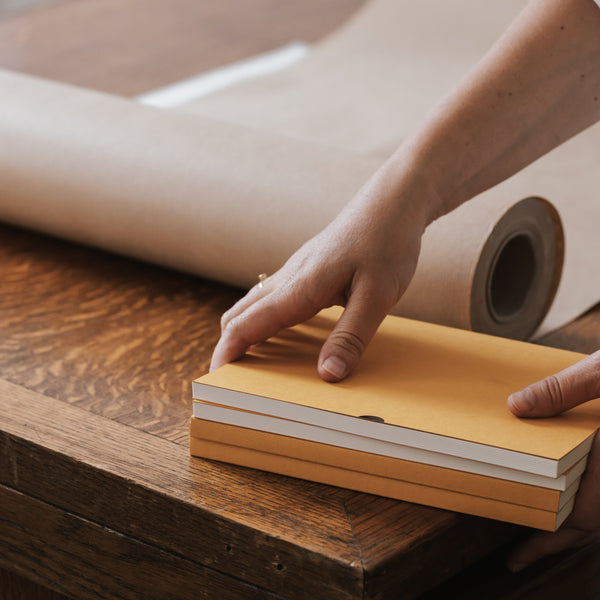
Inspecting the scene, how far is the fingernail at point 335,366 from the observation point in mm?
786

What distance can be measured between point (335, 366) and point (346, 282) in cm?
9

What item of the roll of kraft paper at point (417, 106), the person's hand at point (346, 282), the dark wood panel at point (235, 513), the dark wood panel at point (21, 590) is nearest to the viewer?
the dark wood panel at point (235, 513)

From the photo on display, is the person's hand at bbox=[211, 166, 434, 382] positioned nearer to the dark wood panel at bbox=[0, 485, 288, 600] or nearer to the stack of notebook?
the stack of notebook

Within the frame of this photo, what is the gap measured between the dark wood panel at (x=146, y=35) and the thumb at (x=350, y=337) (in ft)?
3.67

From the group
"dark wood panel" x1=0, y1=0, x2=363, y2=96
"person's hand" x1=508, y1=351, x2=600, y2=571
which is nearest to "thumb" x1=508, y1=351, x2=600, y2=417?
"person's hand" x1=508, y1=351, x2=600, y2=571

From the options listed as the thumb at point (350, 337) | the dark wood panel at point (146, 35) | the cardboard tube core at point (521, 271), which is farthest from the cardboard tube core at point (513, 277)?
the dark wood panel at point (146, 35)

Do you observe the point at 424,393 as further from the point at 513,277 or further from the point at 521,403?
the point at 513,277

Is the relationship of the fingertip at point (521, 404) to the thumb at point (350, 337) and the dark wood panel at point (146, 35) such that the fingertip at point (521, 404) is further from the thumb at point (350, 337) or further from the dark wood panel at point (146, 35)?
the dark wood panel at point (146, 35)

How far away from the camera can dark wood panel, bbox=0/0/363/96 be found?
1931 mm

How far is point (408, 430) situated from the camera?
0.72m

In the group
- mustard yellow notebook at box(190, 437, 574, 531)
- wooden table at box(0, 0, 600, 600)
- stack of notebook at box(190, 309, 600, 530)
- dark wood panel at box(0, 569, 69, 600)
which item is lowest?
dark wood panel at box(0, 569, 69, 600)

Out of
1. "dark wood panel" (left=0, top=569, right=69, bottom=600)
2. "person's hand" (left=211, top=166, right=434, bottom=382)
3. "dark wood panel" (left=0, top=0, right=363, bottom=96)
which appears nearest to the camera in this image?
"person's hand" (left=211, top=166, right=434, bottom=382)

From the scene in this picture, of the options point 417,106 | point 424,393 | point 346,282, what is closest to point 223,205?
point 346,282

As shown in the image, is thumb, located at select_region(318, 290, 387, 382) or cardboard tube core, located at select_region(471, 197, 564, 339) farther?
cardboard tube core, located at select_region(471, 197, 564, 339)
